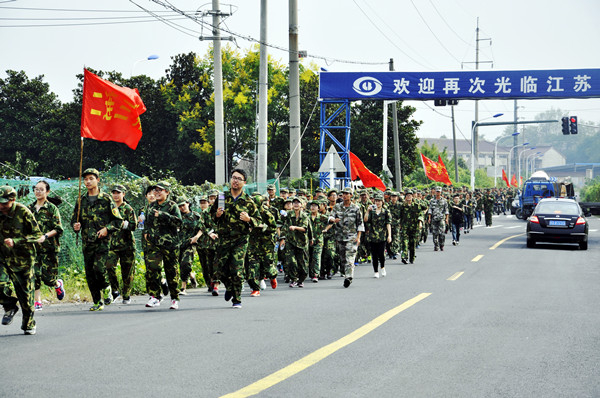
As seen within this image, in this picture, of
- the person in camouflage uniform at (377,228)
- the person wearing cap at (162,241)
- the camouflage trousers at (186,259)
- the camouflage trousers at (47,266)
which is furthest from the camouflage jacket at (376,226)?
the camouflage trousers at (47,266)

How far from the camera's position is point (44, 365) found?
273 inches

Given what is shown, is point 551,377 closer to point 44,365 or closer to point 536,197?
point 44,365

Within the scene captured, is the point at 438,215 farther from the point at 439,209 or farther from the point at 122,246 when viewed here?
the point at 122,246

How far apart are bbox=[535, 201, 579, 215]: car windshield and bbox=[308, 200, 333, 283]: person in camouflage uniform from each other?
1101 cm

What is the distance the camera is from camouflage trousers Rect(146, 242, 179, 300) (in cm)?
1112

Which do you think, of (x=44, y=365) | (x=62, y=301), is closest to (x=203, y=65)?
(x=62, y=301)

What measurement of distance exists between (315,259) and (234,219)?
498 centimetres

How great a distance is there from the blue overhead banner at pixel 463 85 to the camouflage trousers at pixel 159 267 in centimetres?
1946

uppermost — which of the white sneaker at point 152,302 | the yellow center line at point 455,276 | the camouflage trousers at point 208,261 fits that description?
the camouflage trousers at point 208,261

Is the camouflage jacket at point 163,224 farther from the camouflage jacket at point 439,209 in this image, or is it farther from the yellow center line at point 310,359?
the camouflage jacket at point 439,209

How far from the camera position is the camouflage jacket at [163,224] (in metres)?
11.1

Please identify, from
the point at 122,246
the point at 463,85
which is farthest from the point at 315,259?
the point at 463,85

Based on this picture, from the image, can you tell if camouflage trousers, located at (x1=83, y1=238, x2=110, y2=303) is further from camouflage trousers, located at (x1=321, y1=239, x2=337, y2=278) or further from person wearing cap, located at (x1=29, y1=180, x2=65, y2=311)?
camouflage trousers, located at (x1=321, y1=239, x2=337, y2=278)

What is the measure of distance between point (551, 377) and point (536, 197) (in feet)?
132
